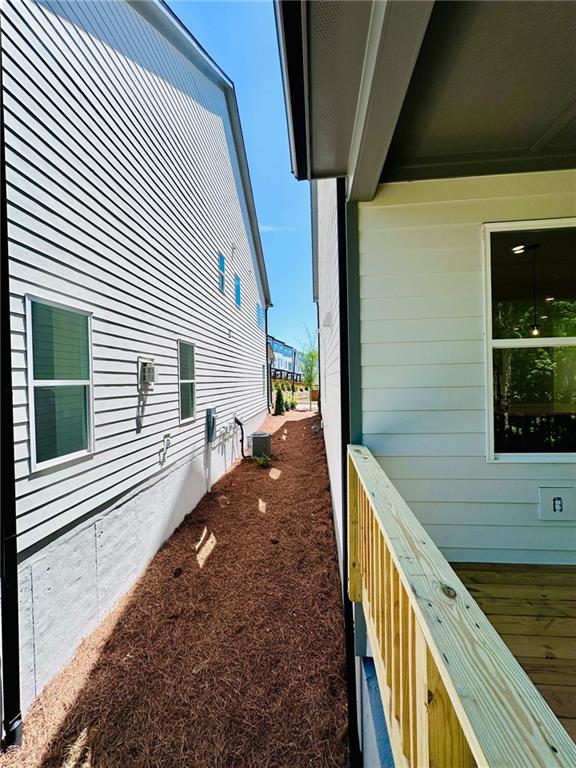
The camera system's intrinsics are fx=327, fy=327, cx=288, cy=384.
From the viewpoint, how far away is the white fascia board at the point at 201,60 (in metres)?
4.14

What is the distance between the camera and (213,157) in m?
6.65

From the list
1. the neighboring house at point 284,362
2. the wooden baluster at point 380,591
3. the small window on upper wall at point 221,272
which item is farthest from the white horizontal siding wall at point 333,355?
the neighboring house at point 284,362

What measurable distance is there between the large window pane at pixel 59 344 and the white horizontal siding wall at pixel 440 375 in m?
2.37

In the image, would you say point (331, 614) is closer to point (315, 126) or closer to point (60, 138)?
point (315, 126)

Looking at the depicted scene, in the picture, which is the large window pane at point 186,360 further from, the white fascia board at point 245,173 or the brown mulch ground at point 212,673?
the white fascia board at point 245,173

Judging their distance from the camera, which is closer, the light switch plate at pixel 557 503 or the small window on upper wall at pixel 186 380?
the light switch plate at pixel 557 503

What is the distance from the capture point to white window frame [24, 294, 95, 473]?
2.30 m

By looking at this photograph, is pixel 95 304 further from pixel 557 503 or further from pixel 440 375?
pixel 557 503

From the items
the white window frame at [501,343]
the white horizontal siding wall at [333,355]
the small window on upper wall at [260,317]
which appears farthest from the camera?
the small window on upper wall at [260,317]

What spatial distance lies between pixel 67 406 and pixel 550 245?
3919 mm

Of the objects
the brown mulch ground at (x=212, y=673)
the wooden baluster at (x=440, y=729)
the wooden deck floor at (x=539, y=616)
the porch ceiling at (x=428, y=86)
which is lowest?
the brown mulch ground at (x=212, y=673)

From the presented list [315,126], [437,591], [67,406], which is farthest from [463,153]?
[67,406]

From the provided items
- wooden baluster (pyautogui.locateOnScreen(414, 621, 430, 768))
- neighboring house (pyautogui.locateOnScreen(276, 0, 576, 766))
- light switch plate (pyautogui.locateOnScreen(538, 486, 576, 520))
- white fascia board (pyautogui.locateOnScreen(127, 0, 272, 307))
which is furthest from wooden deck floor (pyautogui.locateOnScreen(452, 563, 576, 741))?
white fascia board (pyautogui.locateOnScreen(127, 0, 272, 307))

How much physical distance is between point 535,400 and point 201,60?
754 cm
